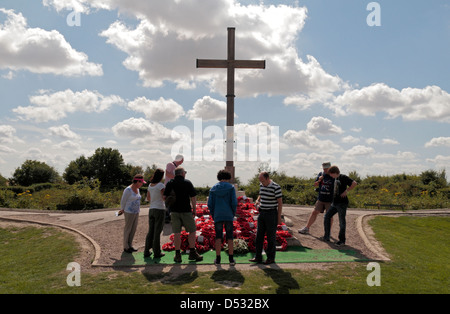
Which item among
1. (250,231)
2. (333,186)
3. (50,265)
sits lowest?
(50,265)

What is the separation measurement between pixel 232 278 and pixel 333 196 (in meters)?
4.10

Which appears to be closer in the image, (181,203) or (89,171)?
(181,203)

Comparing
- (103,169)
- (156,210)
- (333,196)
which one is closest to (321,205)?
(333,196)

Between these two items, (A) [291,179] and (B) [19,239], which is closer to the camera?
(B) [19,239]

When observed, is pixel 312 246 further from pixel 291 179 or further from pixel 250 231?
pixel 291 179

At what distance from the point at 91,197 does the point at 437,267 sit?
46.0ft

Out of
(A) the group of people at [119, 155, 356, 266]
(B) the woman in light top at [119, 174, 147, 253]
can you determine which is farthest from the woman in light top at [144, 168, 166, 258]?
(B) the woman in light top at [119, 174, 147, 253]

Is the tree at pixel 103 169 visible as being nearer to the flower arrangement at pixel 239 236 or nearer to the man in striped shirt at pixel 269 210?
the flower arrangement at pixel 239 236

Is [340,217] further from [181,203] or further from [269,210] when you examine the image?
[181,203]

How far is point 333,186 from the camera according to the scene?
29.6 feet

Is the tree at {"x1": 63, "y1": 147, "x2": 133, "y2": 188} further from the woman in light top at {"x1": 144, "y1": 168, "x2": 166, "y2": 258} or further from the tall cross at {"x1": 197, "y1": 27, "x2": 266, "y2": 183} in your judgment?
the woman in light top at {"x1": 144, "y1": 168, "x2": 166, "y2": 258}

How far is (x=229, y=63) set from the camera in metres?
11.6

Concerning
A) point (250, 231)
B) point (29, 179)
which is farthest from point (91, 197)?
point (29, 179)
